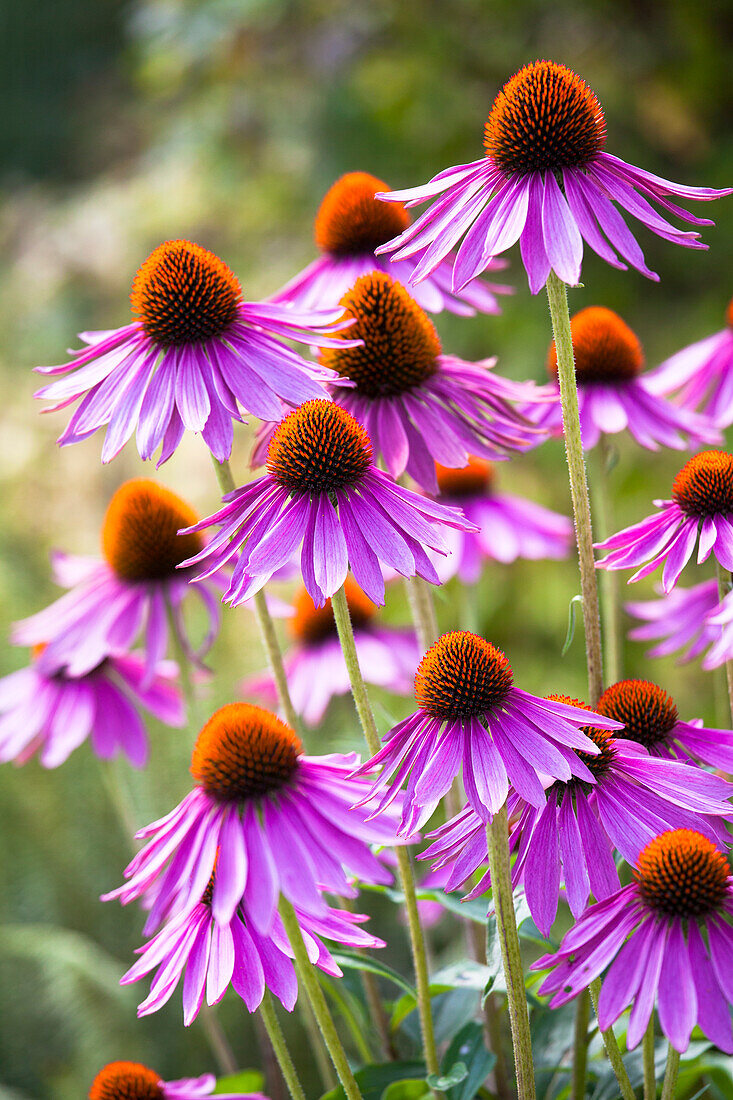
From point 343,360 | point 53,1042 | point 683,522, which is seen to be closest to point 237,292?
point 343,360

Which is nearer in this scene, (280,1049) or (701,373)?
(280,1049)

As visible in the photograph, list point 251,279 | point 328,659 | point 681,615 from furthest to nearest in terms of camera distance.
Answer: point 251,279 → point 328,659 → point 681,615

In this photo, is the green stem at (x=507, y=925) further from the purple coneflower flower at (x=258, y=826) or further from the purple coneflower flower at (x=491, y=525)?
the purple coneflower flower at (x=491, y=525)

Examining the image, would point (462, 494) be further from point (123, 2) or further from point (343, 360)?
point (123, 2)

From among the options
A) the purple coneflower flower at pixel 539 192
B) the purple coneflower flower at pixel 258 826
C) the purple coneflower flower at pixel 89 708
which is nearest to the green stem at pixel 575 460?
the purple coneflower flower at pixel 539 192

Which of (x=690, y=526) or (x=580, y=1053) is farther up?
(x=690, y=526)

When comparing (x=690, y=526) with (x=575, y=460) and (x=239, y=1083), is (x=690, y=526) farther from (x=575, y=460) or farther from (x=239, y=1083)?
(x=239, y=1083)

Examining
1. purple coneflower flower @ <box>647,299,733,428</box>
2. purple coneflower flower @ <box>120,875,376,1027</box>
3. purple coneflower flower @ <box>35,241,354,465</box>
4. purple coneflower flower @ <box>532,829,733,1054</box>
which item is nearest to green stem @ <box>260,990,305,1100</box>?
purple coneflower flower @ <box>120,875,376,1027</box>

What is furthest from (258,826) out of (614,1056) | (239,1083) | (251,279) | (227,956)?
(251,279)
